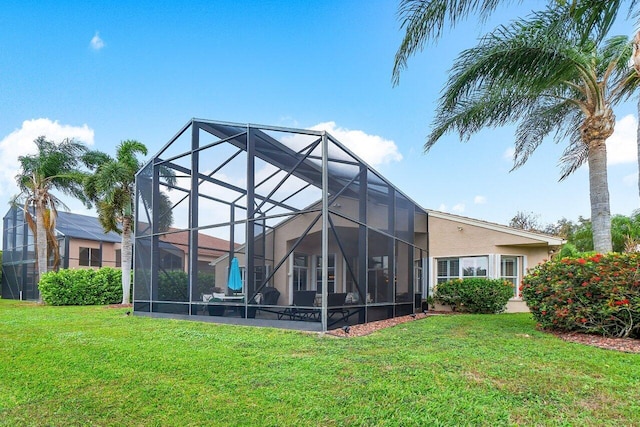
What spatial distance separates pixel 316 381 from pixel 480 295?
1057 centimetres

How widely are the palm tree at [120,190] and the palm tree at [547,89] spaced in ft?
40.5

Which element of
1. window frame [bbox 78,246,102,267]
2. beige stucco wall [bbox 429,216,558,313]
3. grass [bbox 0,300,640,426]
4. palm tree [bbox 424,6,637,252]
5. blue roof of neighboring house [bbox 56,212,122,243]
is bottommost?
grass [bbox 0,300,640,426]

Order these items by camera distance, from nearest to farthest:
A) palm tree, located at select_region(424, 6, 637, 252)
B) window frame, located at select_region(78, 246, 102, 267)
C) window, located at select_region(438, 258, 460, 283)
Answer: palm tree, located at select_region(424, 6, 637, 252)
window, located at select_region(438, 258, 460, 283)
window frame, located at select_region(78, 246, 102, 267)

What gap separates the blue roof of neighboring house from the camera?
24.2 metres

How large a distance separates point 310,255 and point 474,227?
26.7 ft

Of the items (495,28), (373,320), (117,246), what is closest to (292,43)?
(495,28)

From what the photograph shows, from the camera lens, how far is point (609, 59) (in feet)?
36.7

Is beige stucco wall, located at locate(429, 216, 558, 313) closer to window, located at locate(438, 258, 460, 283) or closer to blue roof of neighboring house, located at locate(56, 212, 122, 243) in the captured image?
window, located at locate(438, 258, 460, 283)

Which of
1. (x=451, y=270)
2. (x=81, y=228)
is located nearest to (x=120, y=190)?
(x=81, y=228)

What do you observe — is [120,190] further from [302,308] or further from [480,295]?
[480,295]

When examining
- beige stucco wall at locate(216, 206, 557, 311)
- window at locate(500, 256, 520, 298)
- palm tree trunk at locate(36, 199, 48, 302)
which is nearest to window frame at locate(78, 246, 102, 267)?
palm tree trunk at locate(36, 199, 48, 302)

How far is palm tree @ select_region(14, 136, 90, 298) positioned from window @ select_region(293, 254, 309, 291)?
1569 cm

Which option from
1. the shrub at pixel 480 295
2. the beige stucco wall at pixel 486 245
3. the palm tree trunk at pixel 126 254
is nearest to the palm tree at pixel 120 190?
the palm tree trunk at pixel 126 254

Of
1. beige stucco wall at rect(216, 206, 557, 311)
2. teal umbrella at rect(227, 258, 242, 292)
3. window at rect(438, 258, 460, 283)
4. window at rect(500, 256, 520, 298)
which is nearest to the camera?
beige stucco wall at rect(216, 206, 557, 311)
